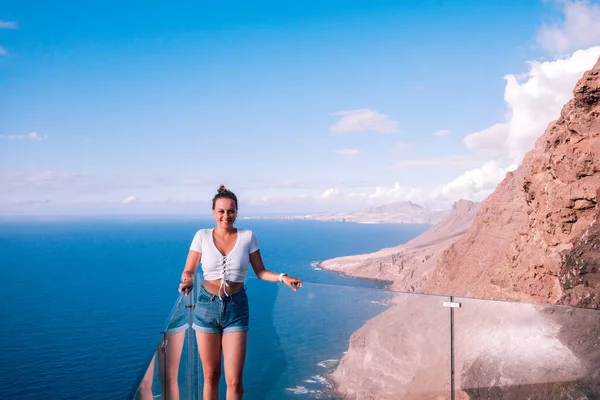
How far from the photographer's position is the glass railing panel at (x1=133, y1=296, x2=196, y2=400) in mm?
2650

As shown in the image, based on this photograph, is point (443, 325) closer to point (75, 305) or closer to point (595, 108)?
point (595, 108)

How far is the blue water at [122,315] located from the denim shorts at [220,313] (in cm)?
82

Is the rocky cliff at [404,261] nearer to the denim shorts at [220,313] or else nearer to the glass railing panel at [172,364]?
the glass railing panel at [172,364]

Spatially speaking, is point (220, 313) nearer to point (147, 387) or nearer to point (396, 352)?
point (147, 387)

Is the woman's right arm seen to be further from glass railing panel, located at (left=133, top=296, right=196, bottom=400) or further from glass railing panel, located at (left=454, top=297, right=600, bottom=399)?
glass railing panel, located at (left=454, top=297, right=600, bottom=399)

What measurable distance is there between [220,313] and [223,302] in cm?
8

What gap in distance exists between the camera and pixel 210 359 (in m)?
3.27

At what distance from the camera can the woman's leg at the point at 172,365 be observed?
310cm

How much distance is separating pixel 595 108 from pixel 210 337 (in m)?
9.87

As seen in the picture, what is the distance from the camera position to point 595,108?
A: 10109 millimetres

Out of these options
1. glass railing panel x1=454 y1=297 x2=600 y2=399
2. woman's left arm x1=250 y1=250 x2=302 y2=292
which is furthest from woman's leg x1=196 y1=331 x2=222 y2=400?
glass railing panel x1=454 y1=297 x2=600 y2=399

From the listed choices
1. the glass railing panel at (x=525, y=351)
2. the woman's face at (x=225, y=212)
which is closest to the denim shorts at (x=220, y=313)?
the woman's face at (x=225, y=212)

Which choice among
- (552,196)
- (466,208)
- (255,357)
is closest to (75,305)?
(552,196)

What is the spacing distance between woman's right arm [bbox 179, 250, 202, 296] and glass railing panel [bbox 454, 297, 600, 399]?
1831 millimetres
